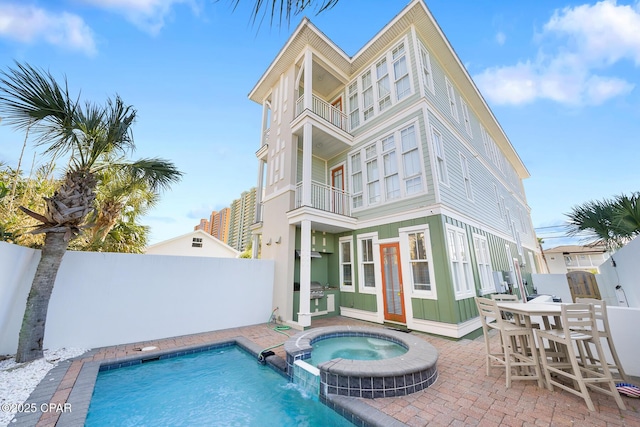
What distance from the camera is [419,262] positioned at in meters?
6.39

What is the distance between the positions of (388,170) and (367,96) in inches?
135

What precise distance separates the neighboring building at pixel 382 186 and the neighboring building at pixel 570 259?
22.1 meters

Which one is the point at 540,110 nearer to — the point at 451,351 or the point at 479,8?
the point at 479,8

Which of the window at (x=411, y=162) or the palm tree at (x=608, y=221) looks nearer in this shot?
the palm tree at (x=608, y=221)

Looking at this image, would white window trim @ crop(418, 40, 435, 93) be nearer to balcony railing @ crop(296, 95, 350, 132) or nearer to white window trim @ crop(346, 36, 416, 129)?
white window trim @ crop(346, 36, 416, 129)

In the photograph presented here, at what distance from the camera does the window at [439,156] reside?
6840 millimetres

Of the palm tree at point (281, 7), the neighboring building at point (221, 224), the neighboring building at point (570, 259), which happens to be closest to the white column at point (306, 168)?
the palm tree at point (281, 7)

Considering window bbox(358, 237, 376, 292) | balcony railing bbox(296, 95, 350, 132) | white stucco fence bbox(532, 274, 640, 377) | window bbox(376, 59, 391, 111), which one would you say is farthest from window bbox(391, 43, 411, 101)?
white stucco fence bbox(532, 274, 640, 377)

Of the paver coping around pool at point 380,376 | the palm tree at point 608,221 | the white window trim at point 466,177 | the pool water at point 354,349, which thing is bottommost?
the pool water at point 354,349

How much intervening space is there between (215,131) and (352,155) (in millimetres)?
7255

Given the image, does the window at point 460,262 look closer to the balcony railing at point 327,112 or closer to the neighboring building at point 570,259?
the balcony railing at point 327,112

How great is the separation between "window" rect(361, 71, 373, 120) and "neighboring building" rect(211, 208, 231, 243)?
49.6 metres

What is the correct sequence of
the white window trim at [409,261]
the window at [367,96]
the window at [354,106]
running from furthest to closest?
the window at [354,106]
the window at [367,96]
the white window trim at [409,261]

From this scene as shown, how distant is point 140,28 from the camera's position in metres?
6.45
